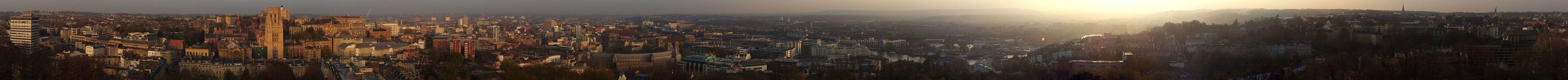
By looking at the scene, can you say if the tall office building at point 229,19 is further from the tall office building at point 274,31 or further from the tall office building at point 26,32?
the tall office building at point 26,32

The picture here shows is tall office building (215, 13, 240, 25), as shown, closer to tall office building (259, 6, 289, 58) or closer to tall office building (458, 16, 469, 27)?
tall office building (259, 6, 289, 58)

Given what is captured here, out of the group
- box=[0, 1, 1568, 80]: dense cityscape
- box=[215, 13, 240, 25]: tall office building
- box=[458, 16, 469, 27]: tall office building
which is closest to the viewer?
box=[0, 1, 1568, 80]: dense cityscape

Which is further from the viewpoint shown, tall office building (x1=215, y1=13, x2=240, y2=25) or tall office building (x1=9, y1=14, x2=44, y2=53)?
tall office building (x1=215, y1=13, x2=240, y2=25)

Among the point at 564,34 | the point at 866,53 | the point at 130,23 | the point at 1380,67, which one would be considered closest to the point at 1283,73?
the point at 1380,67

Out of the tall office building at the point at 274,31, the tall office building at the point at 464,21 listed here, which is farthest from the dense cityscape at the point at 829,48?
the tall office building at the point at 464,21

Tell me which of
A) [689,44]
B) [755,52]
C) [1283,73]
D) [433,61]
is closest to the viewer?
[1283,73]

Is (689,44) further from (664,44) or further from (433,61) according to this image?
(433,61)

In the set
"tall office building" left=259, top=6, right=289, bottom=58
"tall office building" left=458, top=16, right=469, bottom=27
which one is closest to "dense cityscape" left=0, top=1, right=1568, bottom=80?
"tall office building" left=259, top=6, right=289, bottom=58
